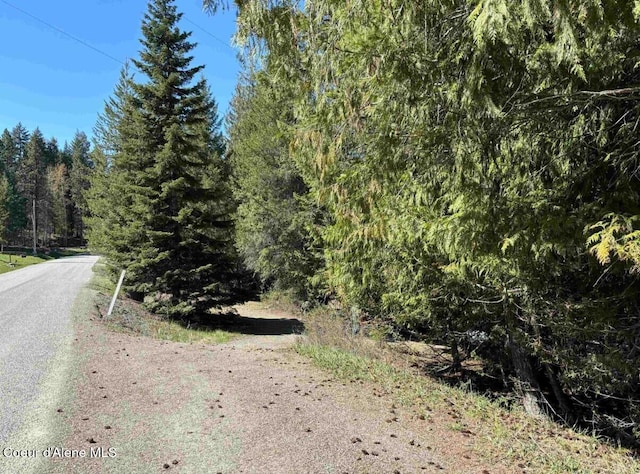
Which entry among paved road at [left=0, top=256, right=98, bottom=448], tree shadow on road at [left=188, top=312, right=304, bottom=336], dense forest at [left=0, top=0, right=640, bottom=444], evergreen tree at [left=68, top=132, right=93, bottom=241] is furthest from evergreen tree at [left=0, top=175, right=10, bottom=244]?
dense forest at [left=0, top=0, right=640, bottom=444]

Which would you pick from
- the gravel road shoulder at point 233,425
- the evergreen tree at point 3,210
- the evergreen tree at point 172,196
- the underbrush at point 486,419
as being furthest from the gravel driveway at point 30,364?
the evergreen tree at point 3,210

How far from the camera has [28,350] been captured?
8.27 meters

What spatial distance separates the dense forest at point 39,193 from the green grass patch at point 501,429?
58426 millimetres

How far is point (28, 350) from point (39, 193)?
69.8 meters

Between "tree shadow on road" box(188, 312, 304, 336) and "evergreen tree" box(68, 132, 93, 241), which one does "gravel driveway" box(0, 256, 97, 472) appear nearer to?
"tree shadow on road" box(188, 312, 304, 336)

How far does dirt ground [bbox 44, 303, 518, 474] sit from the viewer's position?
4.44 meters

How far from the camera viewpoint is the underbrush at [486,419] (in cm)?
516

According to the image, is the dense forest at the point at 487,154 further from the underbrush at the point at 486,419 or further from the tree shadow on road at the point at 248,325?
the tree shadow on road at the point at 248,325

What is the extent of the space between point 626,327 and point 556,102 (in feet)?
9.18

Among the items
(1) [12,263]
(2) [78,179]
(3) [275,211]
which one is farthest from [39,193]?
(3) [275,211]

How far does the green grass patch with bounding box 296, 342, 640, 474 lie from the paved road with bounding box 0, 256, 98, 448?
4.64 meters

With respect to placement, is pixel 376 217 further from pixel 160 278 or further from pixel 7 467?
pixel 160 278

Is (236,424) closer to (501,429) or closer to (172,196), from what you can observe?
(501,429)

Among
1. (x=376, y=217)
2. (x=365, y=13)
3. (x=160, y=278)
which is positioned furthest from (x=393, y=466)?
(x=160, y=278)
